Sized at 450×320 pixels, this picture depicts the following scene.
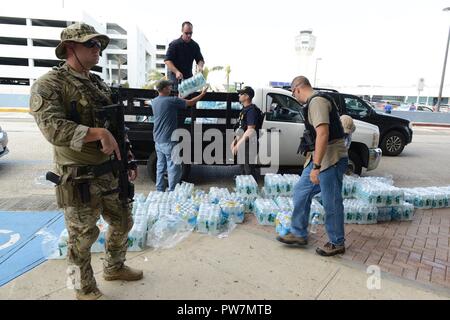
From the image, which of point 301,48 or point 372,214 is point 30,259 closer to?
point 372,214

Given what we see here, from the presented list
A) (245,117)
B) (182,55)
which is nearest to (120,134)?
(245,117)

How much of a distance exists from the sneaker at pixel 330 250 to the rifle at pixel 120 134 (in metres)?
2.08

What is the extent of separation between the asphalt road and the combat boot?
7.78ft

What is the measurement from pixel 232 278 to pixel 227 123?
3181 mm

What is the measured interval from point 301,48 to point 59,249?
388 feet

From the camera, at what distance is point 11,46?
50.6 m

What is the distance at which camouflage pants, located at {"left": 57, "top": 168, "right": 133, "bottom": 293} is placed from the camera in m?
2.36

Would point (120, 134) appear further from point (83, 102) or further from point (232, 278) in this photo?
point (232, 278)

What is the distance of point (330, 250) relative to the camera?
11.5ft

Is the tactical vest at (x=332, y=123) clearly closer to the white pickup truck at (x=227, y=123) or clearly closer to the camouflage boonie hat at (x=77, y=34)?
the camouflage boonie hat at (x=77, y=34)

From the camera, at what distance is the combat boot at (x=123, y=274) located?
2.88 m

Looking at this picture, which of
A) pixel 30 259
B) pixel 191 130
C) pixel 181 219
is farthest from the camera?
pixel 191 130
